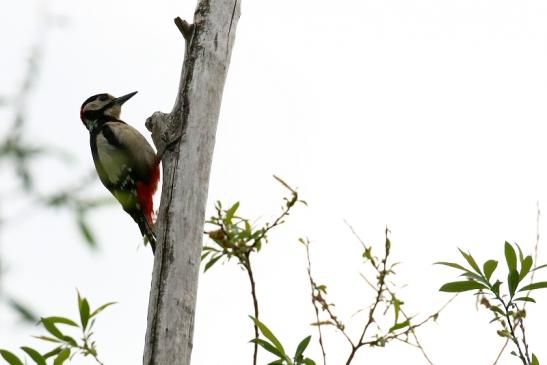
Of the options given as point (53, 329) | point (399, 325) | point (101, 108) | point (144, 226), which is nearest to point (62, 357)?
point (53, 329)

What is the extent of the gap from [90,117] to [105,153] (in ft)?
2.25

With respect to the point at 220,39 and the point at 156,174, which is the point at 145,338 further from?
the point at 156,174

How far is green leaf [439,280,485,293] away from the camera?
2.94m

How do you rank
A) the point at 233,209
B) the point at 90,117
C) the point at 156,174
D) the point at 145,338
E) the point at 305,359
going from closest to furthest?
the point at 305,359 → the point at 145,338 → the point at 233,209 → the point at 156,174 → the point at 90,117

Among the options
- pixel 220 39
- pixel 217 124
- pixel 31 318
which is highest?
pixel 220 39

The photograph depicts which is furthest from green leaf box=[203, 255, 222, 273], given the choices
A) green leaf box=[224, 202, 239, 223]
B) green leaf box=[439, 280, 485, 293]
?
green leaf box=[439, 280, 485, 293]

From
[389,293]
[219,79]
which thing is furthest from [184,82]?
[389,293]

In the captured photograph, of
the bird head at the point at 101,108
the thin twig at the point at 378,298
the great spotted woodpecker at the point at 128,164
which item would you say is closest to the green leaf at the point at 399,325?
the thin twig at the point at 378,298

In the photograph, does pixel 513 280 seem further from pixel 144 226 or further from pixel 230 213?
pixel 144 226

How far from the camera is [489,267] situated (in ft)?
9.58

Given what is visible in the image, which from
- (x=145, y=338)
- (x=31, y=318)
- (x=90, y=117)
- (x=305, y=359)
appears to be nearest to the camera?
(x=31, y=318)

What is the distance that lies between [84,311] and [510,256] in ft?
5.30

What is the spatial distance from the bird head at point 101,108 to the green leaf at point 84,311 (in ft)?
10.4

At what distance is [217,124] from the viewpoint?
383 cm
